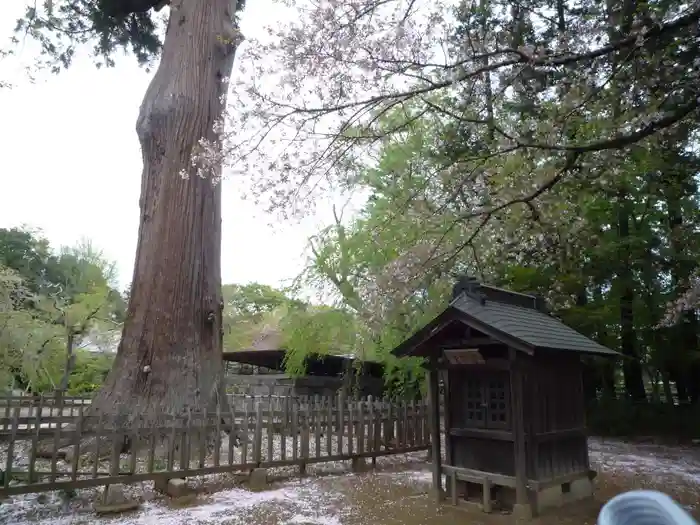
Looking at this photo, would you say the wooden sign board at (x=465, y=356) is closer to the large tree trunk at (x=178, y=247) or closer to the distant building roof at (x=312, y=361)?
the large tree trunk at (x=178, y=247)

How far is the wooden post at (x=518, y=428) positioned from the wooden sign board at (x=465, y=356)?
35 cm

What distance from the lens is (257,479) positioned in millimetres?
6645

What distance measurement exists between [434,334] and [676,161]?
5.14 meters

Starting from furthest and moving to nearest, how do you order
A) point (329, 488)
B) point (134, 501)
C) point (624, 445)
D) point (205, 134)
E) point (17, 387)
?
1. point (17, 387)
2. point (624, 445)
3. point (205, 134)
4. point (329, 488)
5. point (134, 501)

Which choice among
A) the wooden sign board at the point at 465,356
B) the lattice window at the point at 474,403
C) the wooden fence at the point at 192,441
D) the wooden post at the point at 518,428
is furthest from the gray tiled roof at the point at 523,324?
the wooden fence at the point at 192,441

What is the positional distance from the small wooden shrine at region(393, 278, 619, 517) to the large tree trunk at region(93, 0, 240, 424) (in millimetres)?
3846

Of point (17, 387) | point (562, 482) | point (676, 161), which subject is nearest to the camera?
point (562, 482)

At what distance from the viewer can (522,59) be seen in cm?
520

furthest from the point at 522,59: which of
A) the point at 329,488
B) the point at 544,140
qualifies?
the point at 329,488

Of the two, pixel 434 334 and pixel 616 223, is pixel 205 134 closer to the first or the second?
pixel 434 334

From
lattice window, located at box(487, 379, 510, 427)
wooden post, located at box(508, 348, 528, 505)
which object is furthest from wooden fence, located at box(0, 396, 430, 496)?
wooden post, located at box(508, 348, 528, 505)

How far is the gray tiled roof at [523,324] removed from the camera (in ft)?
18.6

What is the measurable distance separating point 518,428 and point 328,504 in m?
2.33

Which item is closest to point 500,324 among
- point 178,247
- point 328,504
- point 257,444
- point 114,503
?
point 328,504
